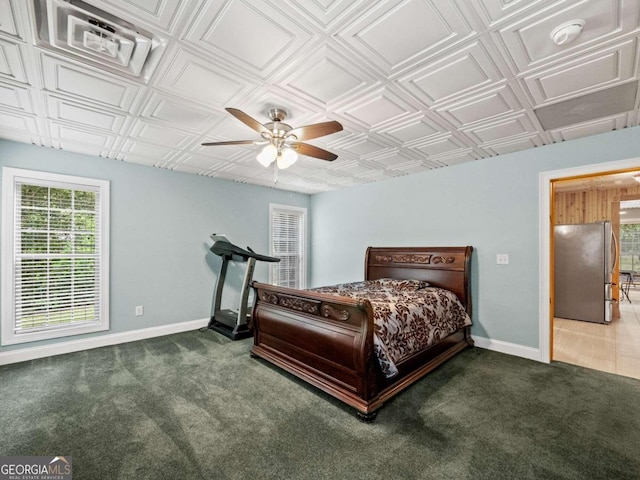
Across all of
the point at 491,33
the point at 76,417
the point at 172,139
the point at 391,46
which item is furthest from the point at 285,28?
the point at 76,417

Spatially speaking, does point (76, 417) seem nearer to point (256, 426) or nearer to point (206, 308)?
point (256, 426)

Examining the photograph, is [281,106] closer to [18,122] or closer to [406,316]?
[406,316]

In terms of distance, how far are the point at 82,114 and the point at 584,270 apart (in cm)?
758

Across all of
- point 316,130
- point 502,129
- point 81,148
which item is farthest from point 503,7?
point 81,148

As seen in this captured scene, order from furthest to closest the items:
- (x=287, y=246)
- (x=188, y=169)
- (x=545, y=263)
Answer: (x=287, y=246), (x=188, y=169), (x=545, y=263)

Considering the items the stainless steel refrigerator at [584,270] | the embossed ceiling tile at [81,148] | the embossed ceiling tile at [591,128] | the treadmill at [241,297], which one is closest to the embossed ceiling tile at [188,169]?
the embossed ceiling tile at [81,148]

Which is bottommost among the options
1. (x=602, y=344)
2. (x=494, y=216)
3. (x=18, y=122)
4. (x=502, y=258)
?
(x=602, y=344)

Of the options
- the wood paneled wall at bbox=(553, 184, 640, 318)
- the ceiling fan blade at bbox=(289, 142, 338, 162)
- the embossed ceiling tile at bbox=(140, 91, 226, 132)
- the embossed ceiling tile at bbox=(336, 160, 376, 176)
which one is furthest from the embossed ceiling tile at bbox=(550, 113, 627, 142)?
the wood paneled wall at bbox=(553, 184, 640, 318)

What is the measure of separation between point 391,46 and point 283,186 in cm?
397

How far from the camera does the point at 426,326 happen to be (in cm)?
294

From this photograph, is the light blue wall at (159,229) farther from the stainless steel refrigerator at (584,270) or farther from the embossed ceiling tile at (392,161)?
the stainless steel refrigerator at (584,270)

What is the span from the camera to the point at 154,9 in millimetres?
1483

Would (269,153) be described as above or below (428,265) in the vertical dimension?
above

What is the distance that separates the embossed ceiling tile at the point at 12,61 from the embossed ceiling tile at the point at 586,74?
3392 millimetres
